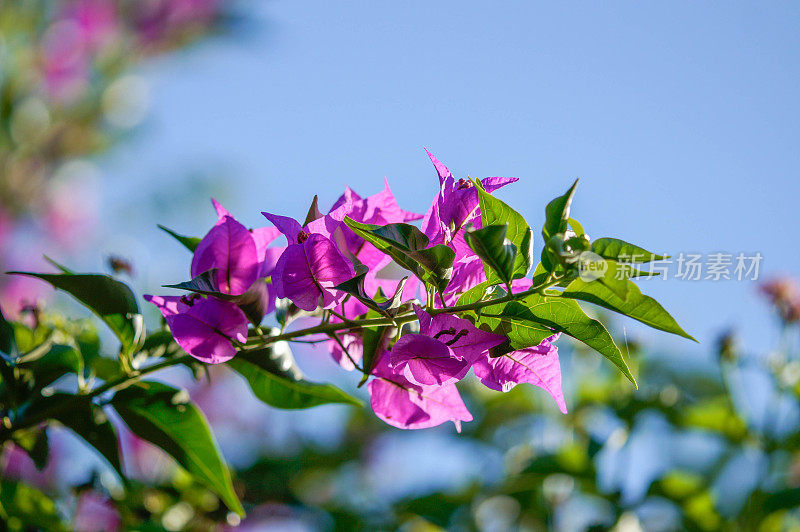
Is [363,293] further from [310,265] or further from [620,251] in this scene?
[620,251]

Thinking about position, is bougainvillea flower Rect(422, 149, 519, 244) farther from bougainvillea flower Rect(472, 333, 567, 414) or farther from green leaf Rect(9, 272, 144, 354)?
green leaf Rect(9, 272, 144, 354)

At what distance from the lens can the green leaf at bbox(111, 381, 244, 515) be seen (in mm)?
669

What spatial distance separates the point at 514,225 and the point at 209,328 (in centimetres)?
25

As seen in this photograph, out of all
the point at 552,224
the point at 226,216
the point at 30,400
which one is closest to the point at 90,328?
the point at 30,400

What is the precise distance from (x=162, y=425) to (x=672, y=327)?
0.45m

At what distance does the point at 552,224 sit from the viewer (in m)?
0.52

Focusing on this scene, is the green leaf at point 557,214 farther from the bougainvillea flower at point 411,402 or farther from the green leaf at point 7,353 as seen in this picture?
the green leaf at point 7,353

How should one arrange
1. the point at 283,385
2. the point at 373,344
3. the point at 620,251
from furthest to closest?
1. the point at 283,385
2. the point at 373,344
3. the point at 620,251

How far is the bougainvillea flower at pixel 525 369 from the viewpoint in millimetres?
563

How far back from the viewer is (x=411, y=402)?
620mm

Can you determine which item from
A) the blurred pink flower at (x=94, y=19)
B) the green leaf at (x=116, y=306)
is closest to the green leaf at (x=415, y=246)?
the green leaf at (x=116, y=306)

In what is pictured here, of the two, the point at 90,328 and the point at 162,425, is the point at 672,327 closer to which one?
the point at 162,425

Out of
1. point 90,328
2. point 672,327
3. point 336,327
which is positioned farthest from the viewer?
point 90,328

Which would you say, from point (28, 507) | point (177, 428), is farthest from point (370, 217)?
point (28, 507)
